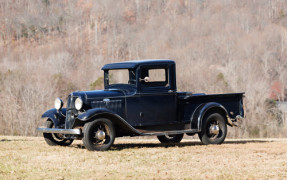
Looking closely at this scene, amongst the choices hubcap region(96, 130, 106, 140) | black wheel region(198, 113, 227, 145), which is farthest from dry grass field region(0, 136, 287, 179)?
black wheel region(198, 113, 227, 145)

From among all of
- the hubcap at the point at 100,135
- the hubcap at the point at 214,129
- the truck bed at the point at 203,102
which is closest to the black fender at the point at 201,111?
the truck bed at the point at 203,102

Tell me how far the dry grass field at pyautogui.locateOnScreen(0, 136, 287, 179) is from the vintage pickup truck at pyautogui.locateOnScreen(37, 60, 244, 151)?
0.51m

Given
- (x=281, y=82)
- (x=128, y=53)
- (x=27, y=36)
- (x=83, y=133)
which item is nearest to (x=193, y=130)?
(x=83, y=133)

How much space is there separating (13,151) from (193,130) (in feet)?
15.2

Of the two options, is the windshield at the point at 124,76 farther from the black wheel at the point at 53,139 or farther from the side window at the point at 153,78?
the black wheel at the point at 53,139

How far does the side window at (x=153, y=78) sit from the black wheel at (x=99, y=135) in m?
1.58

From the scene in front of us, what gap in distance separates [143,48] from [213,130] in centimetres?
10627

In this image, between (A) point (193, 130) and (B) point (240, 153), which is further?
(A) point (193, 130)

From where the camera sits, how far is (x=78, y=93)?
13.2 metres

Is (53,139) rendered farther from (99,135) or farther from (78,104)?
(99,135)

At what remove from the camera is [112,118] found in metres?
13.0

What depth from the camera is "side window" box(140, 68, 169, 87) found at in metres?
13.6

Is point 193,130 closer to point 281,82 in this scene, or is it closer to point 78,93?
point 78,93

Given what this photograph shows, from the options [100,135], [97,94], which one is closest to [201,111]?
[97,94]
